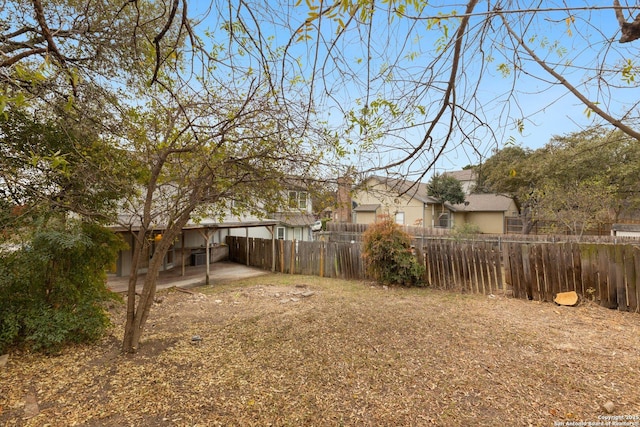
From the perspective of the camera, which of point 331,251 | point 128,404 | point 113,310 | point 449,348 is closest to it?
point 128,404

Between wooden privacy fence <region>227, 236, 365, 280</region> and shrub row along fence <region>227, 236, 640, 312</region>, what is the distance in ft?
0.10

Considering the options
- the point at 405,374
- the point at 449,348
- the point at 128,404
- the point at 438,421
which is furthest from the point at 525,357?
the point at 128,404

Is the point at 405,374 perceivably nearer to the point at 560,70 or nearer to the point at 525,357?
the point at 525,357

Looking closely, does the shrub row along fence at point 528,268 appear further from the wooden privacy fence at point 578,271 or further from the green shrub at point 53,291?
the green shrub at point 53,291

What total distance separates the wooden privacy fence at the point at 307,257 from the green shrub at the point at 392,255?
1.26 meters

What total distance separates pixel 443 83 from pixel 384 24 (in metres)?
0.60

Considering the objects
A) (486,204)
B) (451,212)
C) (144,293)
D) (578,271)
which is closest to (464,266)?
(578,271)

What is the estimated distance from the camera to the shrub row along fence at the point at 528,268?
516 cm

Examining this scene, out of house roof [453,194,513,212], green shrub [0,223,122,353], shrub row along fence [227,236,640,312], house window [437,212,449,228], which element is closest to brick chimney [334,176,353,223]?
green shrub [0,223,122,353]

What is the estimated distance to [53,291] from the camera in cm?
367

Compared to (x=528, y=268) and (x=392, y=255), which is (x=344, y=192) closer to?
(x=392, y=255)

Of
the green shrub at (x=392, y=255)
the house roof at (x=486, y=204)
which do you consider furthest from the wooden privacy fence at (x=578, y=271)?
the house roof at (x=486, y=204)

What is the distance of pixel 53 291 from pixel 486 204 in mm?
24990

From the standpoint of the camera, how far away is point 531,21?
6.61ft
